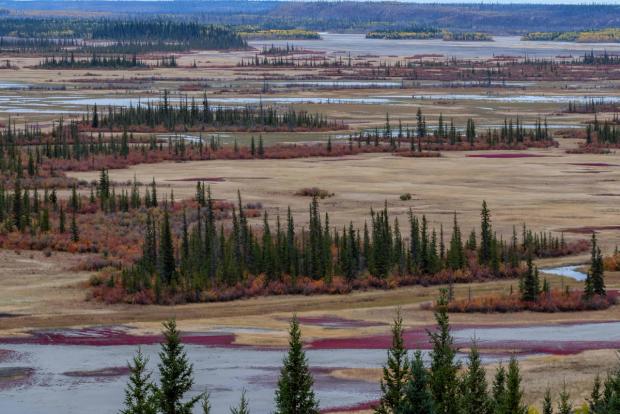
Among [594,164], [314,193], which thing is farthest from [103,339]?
[594,164]

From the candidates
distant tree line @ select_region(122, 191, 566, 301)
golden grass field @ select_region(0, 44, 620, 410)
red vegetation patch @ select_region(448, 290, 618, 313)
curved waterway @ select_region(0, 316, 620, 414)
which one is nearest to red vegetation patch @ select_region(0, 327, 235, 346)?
curved waterway @ select_region(0, 316, 620, 414)

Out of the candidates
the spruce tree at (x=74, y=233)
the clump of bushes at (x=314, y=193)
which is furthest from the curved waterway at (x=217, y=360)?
the clump of bushes at (x=314, y=193)

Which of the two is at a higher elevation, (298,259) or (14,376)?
(298,259)

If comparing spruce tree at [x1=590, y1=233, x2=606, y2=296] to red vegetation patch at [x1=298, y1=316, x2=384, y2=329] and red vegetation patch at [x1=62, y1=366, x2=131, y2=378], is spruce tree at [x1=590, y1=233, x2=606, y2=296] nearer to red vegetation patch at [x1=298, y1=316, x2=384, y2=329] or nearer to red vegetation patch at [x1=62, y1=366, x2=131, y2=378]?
red vegetation patch at [x1=298, y1=316, x2=384, y2=329]

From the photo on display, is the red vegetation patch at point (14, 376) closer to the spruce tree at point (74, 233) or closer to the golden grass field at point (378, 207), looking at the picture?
the golden grass field at point (378, 207)

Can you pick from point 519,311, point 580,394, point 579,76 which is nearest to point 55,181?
point 519,311

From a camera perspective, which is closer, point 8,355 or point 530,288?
point 8,355

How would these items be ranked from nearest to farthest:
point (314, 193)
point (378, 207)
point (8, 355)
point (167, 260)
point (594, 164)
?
point (8, 355) < point (167, 260) < point (378, 207) < point (314, 193) < point (594, 164)

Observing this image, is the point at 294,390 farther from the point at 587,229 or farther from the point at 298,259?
the point at 587,229

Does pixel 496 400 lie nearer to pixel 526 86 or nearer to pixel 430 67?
pixel 526 86
